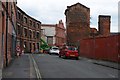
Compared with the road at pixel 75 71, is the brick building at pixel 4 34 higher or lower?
higher

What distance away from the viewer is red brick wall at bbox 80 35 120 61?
2572 cm

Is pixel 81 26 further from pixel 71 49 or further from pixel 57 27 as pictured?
pixel 57 27

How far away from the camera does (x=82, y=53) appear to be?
40781mm

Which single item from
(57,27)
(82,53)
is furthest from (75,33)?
(57,27)

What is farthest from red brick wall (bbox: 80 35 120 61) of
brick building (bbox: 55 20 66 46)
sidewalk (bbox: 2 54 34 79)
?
brick building (bbox: 55 20 66 46)

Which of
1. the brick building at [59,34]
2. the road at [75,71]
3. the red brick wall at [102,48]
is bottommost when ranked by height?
the road at [75,71]

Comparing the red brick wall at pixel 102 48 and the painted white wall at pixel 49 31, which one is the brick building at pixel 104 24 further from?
the painted white wall at pixel 49 31

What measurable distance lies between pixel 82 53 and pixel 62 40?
213 ft

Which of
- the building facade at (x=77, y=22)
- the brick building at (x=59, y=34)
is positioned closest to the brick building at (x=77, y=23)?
the building facade at (x=77, y=22)

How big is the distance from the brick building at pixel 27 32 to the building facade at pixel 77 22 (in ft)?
47.8

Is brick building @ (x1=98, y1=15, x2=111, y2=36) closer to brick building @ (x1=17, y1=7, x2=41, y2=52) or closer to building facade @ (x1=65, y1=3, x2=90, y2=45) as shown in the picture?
building facade @ (x1=65, y1=3, x2=90, y2=45)

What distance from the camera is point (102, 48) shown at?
29922 millimetres

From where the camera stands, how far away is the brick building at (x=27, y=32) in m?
64.2

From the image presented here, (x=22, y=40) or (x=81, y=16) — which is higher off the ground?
(x=81, y=16)
